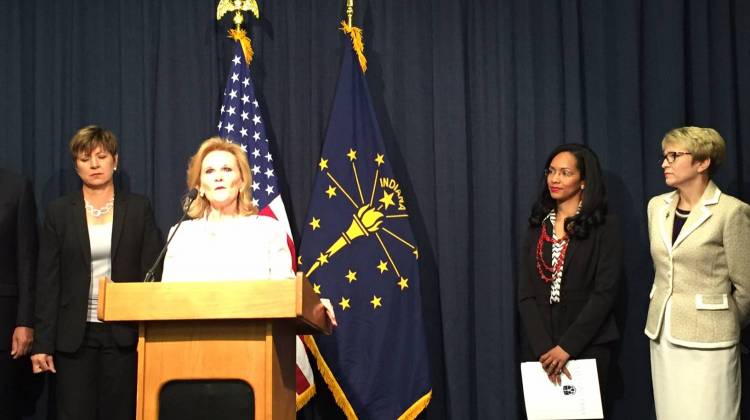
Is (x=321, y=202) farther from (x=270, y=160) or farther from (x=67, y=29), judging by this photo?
(x=67, y=29)

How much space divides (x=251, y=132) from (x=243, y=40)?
0.56m

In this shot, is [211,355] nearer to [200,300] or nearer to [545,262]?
[200,300]

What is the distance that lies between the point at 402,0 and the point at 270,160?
1310 mm

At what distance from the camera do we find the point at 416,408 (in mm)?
4641

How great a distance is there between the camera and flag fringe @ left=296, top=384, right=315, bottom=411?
4621 millimetres

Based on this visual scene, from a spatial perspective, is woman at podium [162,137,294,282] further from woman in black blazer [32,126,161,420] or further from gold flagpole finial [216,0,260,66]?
gold flagpole finial [216,0,260,66]

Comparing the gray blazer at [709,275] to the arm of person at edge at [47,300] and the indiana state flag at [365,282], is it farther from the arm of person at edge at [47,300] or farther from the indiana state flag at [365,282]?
the arm of person at edge at [47,300]

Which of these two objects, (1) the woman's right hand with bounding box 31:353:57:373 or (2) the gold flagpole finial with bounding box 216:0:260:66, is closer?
(1) the woman's right hand with bounding box 31:353:57:373

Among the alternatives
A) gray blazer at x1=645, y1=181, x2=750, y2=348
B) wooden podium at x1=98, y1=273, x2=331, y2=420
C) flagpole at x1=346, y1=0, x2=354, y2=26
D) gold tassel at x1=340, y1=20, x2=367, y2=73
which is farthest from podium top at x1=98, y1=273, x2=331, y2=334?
flagpole at x1=346, y1=0, x2=354, y2=26

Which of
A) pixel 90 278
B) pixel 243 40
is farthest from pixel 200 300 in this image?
pixel 243 40

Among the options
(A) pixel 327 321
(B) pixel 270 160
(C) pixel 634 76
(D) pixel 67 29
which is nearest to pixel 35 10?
(D) pixel 67 29

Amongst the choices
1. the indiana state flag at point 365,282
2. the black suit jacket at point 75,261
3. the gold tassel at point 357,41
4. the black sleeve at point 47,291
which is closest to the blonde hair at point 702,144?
the indiana state flag at point 365,282

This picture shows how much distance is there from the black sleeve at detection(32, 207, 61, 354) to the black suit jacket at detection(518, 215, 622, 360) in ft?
7.62

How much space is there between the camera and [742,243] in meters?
4.08
